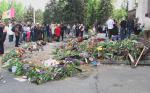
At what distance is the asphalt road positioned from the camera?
12.3 metres

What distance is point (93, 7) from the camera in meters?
61.8

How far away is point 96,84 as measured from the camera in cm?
1309

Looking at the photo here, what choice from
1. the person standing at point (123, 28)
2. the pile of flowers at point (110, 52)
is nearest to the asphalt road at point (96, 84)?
the pile of flowers at point (110, 52)

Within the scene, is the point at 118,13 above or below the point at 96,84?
above

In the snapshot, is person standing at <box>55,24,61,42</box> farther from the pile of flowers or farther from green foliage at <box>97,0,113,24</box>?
green foliage at <box>97,0,113,24</box>

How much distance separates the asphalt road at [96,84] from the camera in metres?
12.3

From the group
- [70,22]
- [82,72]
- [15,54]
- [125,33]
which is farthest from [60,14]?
[82,72]

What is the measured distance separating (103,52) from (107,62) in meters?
0.99

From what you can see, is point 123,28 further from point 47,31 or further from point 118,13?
point 118,13

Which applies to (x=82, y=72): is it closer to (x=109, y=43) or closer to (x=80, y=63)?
(x=80, y=63)

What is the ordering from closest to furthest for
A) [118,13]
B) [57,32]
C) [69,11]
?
[57,32]
[69,11]
[118,13]

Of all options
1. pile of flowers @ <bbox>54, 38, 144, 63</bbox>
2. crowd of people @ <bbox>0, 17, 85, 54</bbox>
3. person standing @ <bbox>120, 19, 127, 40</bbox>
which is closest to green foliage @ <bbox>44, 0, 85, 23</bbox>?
crowd of people @ <bbox>0, 17, 85, 54</bbox>

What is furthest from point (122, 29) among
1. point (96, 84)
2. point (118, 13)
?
point (118, 13)

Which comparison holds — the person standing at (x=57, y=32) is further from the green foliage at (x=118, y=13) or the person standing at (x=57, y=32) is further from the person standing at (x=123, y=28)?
the green foliage at (x=118, y=13)
